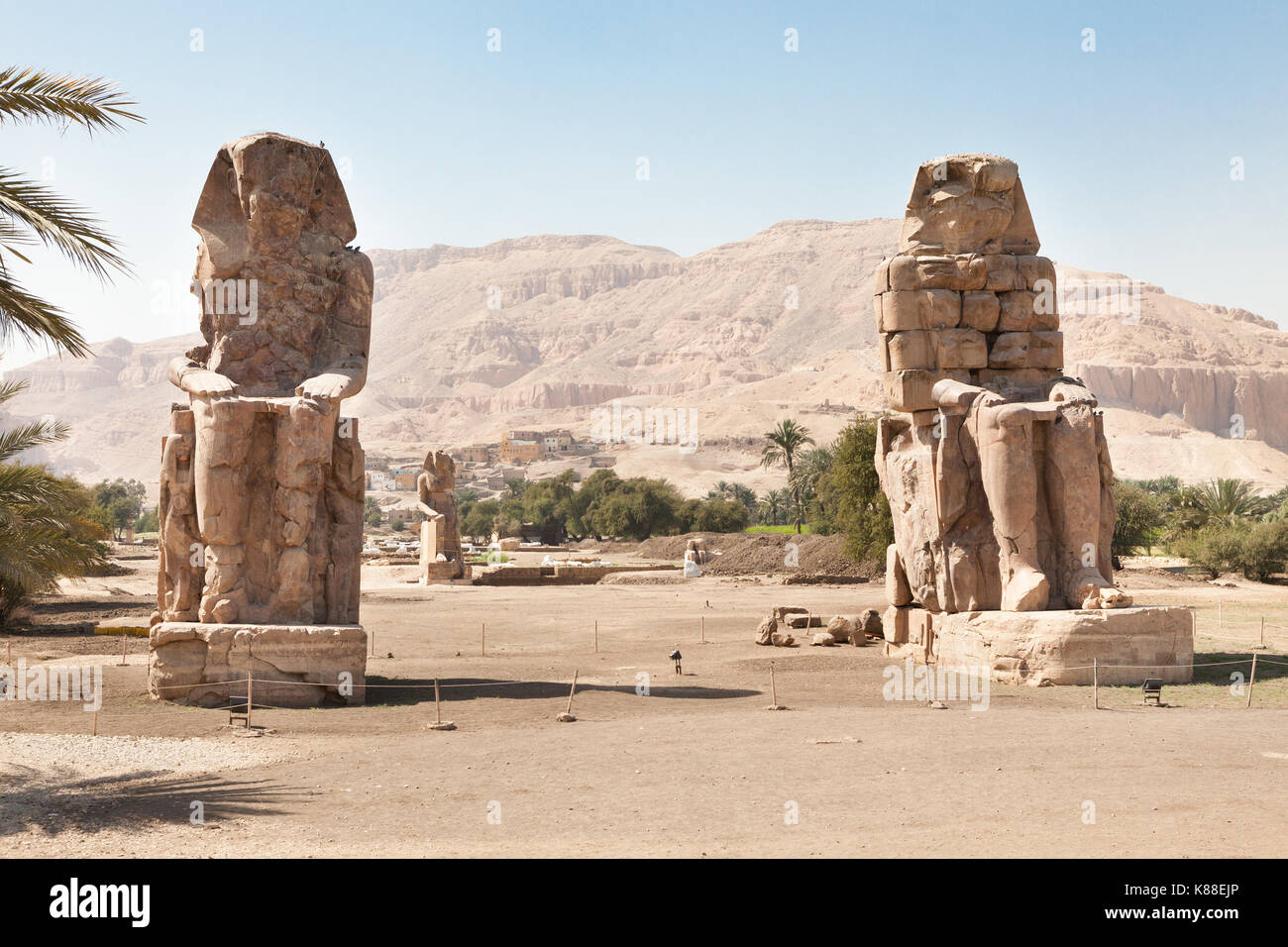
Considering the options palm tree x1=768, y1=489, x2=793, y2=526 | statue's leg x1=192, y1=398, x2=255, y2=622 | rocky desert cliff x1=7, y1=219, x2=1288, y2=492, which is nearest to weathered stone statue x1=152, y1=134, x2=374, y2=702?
statue's leg x1=192, y1=398, x2=255, y2=622

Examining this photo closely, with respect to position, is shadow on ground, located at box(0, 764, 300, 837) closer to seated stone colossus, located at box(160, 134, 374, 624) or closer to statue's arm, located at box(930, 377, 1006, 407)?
seated stone colossus, located at box(160, 134, 374, 624)

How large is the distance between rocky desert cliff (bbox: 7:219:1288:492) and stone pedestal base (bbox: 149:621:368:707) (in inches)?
3032

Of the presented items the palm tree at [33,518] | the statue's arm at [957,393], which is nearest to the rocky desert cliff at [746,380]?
the palm tree at [33,518]

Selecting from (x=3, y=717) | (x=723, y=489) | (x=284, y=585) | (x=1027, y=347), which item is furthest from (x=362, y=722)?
(x=723, y=489)

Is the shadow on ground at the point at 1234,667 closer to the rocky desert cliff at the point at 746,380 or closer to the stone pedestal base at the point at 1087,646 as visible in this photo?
the stone pedestal base at the point at 1087,646

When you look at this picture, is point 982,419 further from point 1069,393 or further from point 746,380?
point 746,380

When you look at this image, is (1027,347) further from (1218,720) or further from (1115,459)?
(1115,459)

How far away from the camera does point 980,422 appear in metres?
11.4

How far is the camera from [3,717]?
8.85 m

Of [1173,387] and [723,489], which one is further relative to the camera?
[1173,387]

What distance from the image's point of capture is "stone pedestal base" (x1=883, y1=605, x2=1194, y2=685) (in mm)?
10453

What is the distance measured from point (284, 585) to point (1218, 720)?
24.0ft

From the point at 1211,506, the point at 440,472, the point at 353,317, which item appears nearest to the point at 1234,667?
the point at 353,317
